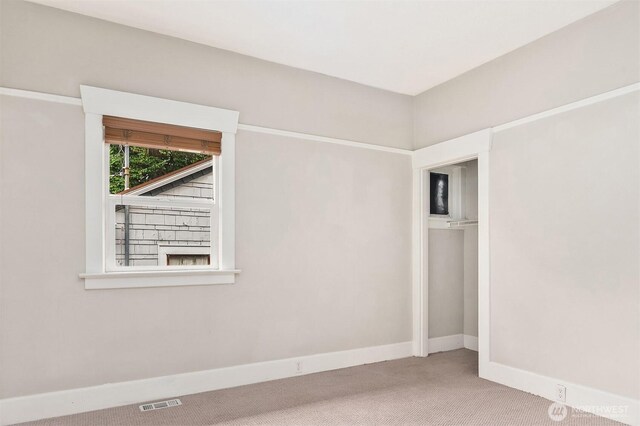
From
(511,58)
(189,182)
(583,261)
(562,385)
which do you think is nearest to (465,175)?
(511,58)

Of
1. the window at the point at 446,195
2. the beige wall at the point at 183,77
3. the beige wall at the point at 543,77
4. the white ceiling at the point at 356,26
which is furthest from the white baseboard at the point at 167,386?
the white ceiling at the point at 356,26

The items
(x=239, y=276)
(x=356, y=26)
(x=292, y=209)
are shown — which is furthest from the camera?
(x=292, y=209)

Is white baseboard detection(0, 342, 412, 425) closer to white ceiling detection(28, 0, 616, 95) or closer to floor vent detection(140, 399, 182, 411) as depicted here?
floor vent detection(140, 399, 182, 411)

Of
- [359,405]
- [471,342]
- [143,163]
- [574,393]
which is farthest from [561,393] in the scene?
[143,163]

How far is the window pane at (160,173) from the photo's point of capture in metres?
Result: 3.35

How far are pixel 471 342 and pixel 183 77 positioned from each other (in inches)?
159

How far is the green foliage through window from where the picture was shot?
131 inches

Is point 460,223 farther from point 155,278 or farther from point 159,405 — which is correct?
point 159,405

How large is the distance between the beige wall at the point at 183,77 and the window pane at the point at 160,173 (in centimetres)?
47

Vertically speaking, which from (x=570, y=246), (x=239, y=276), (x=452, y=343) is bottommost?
(x=452, y=343)

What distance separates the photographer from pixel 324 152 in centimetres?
414

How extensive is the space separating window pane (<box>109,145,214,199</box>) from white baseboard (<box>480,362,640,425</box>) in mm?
2880

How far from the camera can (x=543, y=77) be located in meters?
3.45

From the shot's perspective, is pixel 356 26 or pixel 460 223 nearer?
pixel 356 26
